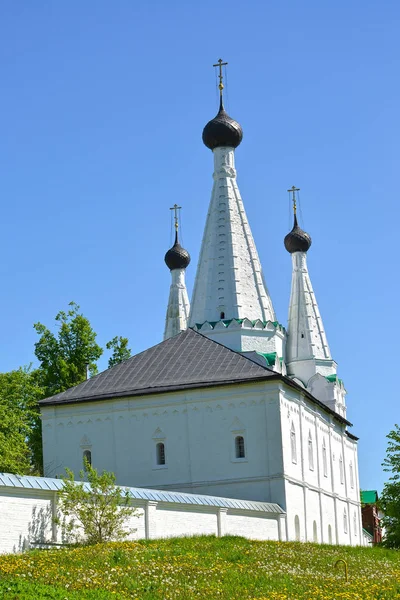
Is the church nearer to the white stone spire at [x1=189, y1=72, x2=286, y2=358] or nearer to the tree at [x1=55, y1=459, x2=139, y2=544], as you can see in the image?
the white stone spire at [x1=189, y1=72, x2=286, y2=358]

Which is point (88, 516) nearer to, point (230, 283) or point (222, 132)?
point (230, 283)

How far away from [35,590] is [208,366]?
22.5 meters

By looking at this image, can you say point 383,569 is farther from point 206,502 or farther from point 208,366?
point 208,366

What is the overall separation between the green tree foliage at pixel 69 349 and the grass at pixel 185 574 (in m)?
25.6

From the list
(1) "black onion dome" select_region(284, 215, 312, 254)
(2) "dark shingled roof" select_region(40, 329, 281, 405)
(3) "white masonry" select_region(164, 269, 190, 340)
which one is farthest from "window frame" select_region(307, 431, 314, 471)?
(3) "white masonry" select_region(164, 269, 190, 340)

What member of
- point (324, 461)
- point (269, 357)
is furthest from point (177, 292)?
point (324, 461)

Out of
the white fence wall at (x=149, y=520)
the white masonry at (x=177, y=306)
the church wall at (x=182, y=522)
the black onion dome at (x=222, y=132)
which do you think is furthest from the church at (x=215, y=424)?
the white masonry at (x=177, y=306)

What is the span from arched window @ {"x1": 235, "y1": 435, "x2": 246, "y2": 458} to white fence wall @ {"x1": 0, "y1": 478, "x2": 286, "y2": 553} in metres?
2.60

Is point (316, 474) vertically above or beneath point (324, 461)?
beneath

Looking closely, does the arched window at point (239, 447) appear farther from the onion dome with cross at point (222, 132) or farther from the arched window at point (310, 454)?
the onion dome with cross at point (222, 132)

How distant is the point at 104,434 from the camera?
35.9 meters

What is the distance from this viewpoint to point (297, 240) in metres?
54.6

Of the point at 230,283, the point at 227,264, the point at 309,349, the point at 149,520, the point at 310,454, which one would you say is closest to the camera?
the point at 149,520

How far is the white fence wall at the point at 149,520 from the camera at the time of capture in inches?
829
